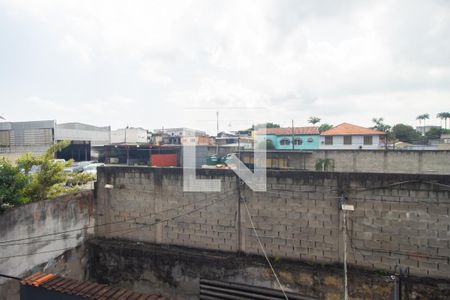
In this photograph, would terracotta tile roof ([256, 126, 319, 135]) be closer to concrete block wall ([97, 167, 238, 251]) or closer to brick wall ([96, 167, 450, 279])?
brick wall ([96, 167, 450, 279])

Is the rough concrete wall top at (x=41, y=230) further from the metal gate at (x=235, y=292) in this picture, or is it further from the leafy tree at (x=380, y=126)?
the leafy tree at (x=380, y=126)

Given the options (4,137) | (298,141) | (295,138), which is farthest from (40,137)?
(298,141)

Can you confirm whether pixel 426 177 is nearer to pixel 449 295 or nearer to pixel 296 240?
pixel 449 295

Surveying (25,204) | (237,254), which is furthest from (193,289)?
(25,204)

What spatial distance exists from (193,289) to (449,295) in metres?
5.89

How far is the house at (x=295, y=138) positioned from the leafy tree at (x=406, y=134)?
21772mm

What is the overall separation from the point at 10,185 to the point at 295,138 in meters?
24.6

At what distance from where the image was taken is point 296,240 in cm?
617

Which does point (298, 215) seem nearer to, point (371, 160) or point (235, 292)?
point (235, 292)

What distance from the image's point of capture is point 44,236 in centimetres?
659

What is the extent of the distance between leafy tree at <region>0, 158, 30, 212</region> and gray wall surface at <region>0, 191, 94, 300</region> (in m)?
0.23

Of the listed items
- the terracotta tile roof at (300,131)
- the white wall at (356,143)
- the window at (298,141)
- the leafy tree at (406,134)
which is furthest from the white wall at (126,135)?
the leafy tree at (406,134)

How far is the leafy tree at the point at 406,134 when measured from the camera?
127 feet

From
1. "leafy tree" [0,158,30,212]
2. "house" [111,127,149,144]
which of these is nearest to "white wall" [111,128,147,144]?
"house" [111,127,149,144]
